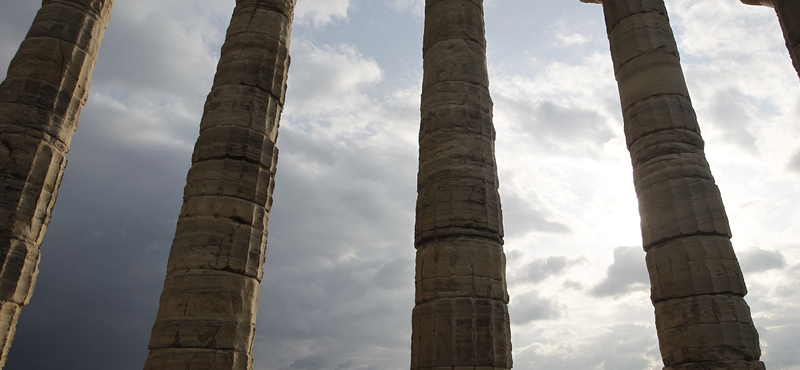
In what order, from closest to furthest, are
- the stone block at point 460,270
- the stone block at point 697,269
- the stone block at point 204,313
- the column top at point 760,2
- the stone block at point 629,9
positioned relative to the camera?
the stone block at point 204,313
the stone block at point 460,270
the stone block at point 697,269
the stone block at point 629,9
the column top at point 760,2

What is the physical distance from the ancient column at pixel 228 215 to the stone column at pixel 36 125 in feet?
10.5

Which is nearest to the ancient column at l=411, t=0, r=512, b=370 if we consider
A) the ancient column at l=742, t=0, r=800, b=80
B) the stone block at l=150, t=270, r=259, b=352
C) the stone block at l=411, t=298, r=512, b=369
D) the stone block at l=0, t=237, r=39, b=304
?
the stone block at l=411, t=298, r=512, b=369

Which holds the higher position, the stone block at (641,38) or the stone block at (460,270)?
the stone block at (641,38)

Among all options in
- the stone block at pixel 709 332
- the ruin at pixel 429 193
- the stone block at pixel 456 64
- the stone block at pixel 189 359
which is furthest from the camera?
the stone block at pixel 456 64

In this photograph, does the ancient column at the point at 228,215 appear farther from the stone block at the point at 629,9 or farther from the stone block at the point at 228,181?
the stone block at the point at 629,9

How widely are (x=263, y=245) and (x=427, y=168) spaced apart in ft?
11.8

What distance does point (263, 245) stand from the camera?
9.91 metres

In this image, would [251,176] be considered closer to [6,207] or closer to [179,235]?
[179,235]

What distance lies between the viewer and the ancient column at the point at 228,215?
8359 millimetres

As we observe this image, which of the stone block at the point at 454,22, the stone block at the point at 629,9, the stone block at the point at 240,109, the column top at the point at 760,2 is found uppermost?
the column top at the point at 760,2

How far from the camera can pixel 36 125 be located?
1045cm

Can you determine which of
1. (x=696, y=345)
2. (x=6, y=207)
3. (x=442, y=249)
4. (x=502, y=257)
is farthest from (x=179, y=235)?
(x=696, y=345)

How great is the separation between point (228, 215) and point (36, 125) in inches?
191

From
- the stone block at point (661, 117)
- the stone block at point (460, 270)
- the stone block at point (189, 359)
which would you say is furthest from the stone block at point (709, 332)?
the stone block at point (189, 359)
